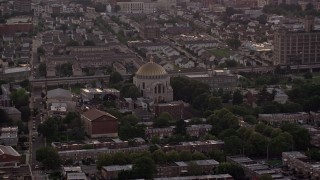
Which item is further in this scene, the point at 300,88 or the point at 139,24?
the point at 139,24

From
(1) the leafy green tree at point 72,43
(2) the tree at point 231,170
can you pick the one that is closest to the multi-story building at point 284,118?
(2) the tree at point 231,170

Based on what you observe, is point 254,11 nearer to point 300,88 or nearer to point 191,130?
point 300,88

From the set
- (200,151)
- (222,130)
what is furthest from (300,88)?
(200,151)

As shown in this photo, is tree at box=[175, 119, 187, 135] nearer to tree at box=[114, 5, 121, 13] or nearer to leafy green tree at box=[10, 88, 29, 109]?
leafy green tree at box=[10, 88, 29, 109]

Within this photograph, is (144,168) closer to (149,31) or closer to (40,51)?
(40,51)

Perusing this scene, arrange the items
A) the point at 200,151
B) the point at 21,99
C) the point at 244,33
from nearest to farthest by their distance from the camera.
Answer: the point at 200,151
the point at 21,99
the point at 244,33

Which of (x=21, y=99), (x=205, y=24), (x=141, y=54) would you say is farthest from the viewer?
(x=205, y=24)
